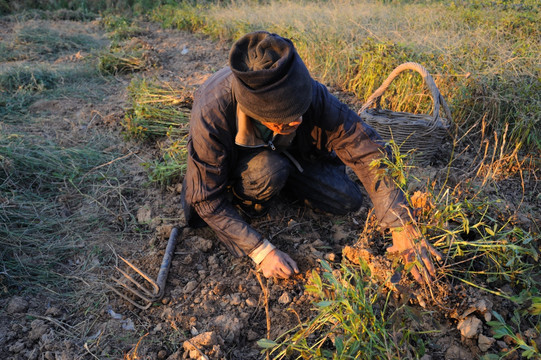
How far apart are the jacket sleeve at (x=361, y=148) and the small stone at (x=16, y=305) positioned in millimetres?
1766

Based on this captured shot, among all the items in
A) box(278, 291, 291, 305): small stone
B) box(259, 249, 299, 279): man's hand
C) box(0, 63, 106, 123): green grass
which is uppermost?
box(259, 249, 299, 279): man's hand

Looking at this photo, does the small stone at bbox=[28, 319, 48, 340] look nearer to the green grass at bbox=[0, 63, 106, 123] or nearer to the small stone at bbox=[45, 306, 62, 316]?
the small stone at bbox=[45, 306, 62, 316]

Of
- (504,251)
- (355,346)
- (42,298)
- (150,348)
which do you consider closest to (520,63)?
(504,251)

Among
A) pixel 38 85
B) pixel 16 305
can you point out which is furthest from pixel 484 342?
pixel 38 85

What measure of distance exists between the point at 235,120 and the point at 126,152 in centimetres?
171

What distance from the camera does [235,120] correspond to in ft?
6.76

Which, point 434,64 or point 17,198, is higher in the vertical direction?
point 434,64

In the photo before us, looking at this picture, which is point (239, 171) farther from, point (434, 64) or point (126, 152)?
point (434, 64)

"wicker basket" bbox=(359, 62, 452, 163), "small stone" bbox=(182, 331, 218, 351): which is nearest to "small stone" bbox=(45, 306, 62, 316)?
"small stone" bbox=(182, 331, 218, 351)

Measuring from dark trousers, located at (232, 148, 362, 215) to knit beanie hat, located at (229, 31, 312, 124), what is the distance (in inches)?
20.8

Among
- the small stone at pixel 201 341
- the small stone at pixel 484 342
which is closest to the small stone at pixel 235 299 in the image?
the small stone at pixel 201 341

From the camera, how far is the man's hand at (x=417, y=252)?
175 centimetres

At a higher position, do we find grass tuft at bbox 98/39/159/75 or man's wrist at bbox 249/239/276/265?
man's wrist at bbox 249/239/276/265

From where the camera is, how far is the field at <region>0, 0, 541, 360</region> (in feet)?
5.57
